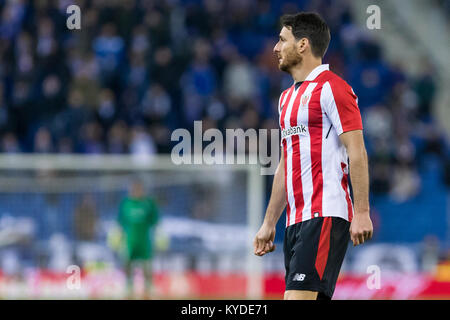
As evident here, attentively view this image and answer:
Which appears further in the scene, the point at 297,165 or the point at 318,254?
the point at 297,165

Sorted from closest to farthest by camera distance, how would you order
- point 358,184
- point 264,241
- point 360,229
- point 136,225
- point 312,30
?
1. point 360,229
2. point 358,184
3. point 312,30
4. point 264,241
5. point 136,225

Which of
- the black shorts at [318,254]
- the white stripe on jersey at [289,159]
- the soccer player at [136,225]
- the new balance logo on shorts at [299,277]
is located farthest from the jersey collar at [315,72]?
the soccer player at [136,225]

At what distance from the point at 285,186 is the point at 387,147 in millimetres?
8910

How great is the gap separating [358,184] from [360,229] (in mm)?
235

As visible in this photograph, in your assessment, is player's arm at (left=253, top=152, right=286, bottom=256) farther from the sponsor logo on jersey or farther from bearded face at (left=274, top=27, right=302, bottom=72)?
bearded face at (left=274, top=27, right=302, bottom=72)

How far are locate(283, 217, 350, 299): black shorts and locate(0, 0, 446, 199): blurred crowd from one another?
818 centimetres

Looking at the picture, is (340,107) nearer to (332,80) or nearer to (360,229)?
(332,80)

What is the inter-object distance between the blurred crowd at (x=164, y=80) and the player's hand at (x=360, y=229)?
27.5 feet

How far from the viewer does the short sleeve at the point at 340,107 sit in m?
4.04

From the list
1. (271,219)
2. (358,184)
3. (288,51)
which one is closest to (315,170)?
(358,184)

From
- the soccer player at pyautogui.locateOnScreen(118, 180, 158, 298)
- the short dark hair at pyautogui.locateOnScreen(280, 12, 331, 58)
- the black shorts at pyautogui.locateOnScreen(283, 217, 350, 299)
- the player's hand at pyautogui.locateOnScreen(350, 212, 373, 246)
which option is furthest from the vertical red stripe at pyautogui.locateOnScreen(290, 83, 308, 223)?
the soccer player at pyautogui.locateOnScreen(118, 180, 158, 298)

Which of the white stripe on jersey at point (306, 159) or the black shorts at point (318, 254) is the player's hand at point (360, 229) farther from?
the white stripe on jersey at point (306, 159)

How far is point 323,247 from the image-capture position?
4.04m

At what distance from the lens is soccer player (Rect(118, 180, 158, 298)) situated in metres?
11.9
